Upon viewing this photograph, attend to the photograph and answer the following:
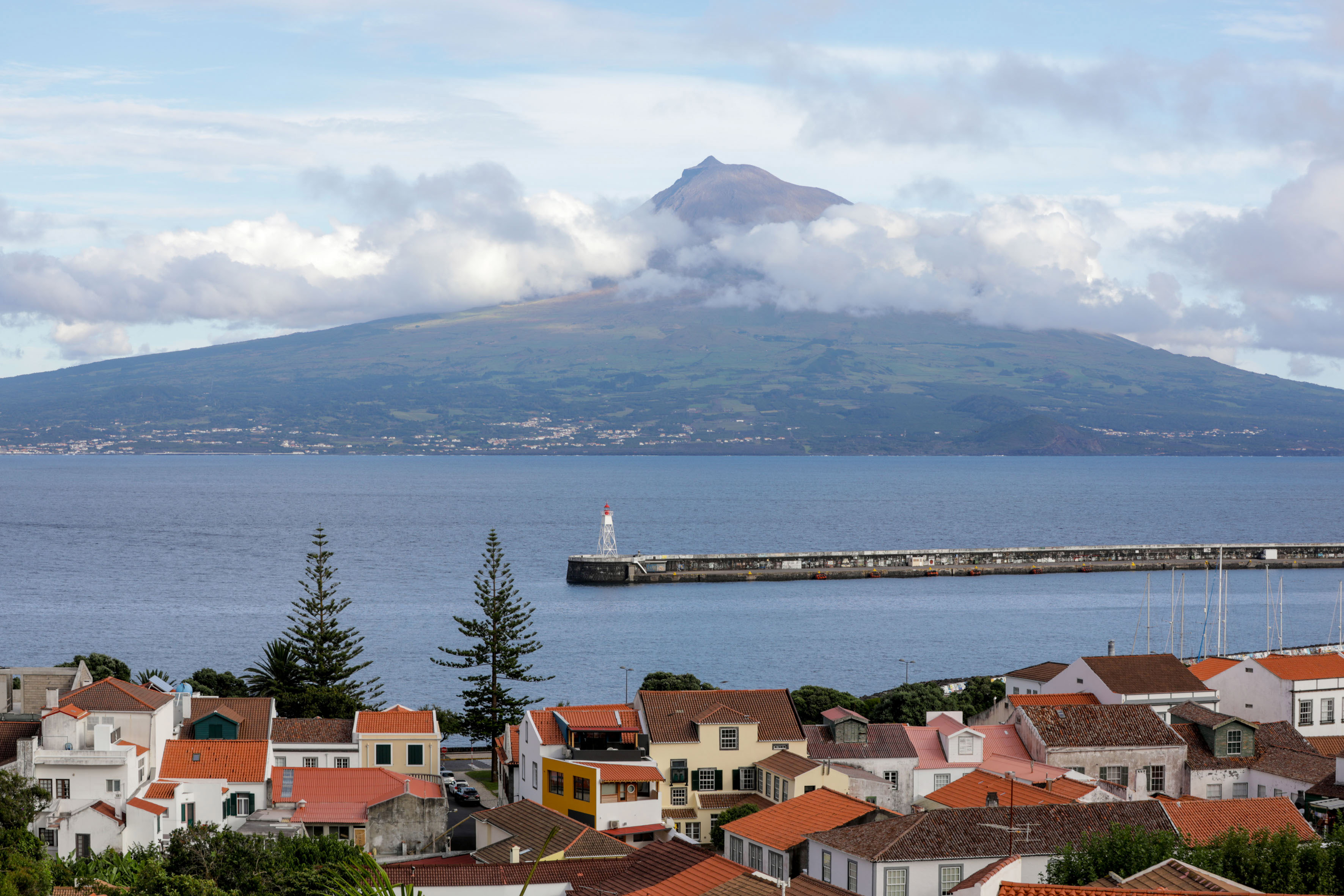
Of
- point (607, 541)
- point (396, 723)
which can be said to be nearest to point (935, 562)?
point (607, 541)

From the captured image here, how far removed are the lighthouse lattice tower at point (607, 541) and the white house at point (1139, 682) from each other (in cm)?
6299

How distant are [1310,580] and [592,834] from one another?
107079 millimetres

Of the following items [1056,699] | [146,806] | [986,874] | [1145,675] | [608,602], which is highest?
[1145,675]

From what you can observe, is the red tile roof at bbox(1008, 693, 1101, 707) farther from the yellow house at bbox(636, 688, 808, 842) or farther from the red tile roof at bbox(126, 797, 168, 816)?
the red tile roof at bbox(126, 797, 168, 816)

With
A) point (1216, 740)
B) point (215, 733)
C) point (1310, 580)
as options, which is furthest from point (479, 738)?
point (1310, 580)

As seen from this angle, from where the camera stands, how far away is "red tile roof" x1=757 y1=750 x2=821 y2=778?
39000 mm

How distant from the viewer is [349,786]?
125 ft

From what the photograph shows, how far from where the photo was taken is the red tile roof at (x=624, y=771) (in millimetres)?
38125

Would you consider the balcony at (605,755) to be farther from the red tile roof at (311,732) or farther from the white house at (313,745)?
the red tile roof at (311,732)

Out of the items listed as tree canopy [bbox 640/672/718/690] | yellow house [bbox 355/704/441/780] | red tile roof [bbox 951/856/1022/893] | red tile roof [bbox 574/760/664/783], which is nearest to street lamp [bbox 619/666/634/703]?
tree canopy [bbox 640/672/718/690]

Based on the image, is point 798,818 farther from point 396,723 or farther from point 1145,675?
point 1145,675

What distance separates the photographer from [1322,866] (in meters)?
23.3

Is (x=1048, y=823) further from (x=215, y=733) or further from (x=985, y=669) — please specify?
(x=985, y=669)

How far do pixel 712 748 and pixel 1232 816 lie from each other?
1492cm
